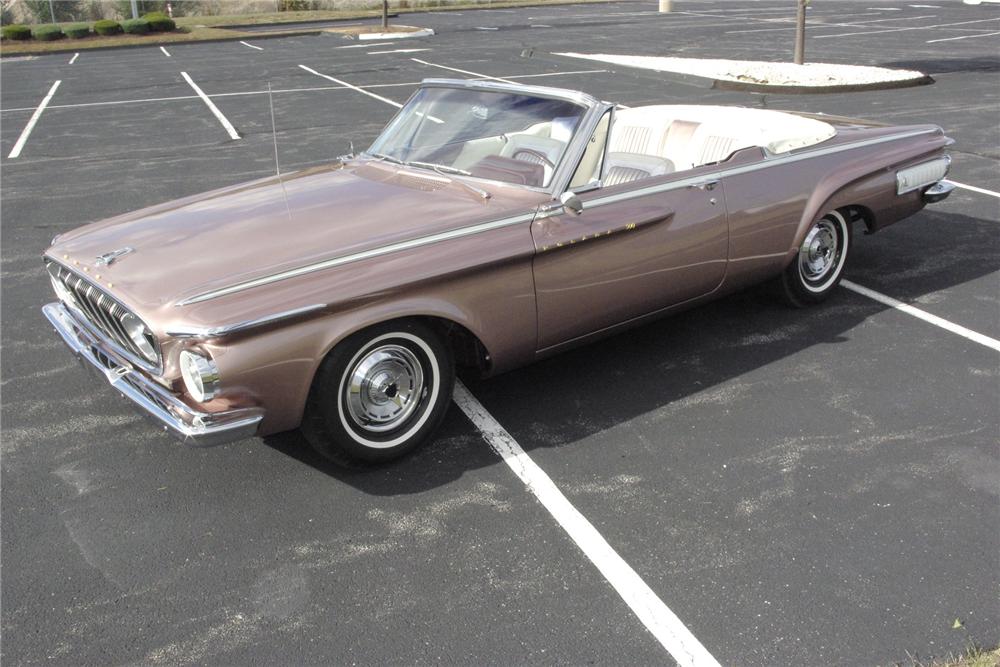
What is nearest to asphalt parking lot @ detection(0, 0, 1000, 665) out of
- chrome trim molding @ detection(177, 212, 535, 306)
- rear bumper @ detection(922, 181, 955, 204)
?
rear bumper @ detection(922, 181, 955, 204)

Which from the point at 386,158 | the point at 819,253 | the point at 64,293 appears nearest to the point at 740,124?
the point at 819,253

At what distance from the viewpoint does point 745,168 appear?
504 cm

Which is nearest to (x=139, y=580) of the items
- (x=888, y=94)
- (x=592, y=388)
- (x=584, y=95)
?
(x=592, y=388)

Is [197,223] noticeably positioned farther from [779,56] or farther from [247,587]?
[779,56]

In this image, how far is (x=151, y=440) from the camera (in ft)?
14.3

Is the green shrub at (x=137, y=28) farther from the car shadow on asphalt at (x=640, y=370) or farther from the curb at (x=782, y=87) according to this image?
the car shadow on asphalt at (x=640, y=370)

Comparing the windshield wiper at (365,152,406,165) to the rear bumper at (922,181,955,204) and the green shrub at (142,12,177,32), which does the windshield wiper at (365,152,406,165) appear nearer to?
the rear bumper at (922,181,955,204)

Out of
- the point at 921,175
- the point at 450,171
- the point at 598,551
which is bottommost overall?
the point at 598,551

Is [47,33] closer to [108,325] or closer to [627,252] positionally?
[108,325]

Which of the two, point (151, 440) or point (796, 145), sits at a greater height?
point (796, 145)

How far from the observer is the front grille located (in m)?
3.73

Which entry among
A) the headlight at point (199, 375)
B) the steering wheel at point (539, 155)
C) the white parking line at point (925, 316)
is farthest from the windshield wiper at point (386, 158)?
the white parking line at point (925, 316)

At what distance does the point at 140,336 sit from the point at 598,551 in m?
2.02

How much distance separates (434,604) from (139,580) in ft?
3.63
